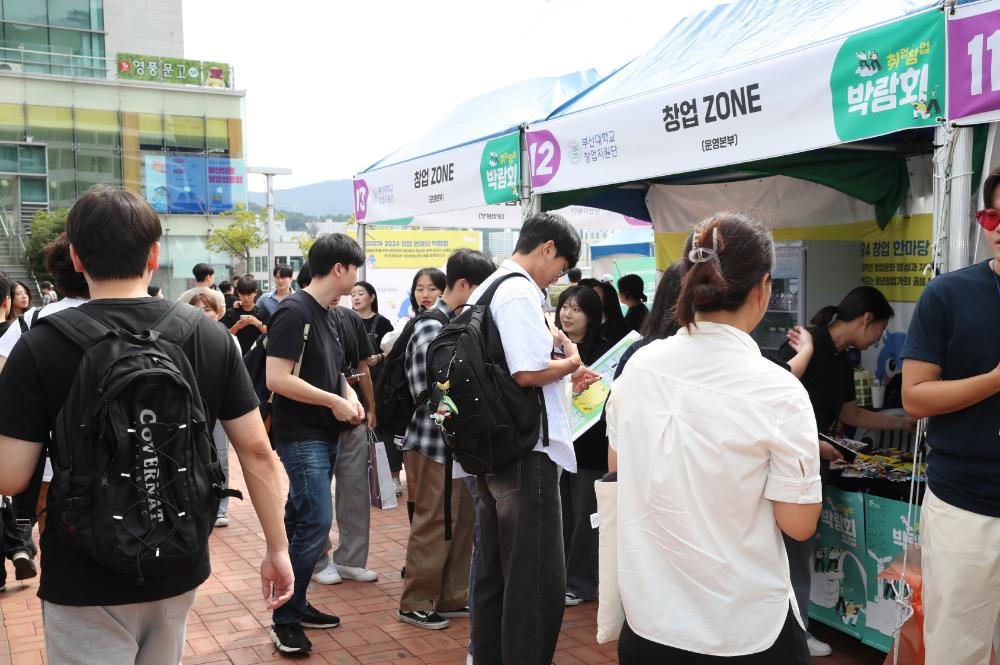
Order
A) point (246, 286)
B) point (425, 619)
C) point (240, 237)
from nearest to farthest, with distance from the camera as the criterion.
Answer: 1. point (425, 619)
2. point (246, 286)
3. point (240, 237)

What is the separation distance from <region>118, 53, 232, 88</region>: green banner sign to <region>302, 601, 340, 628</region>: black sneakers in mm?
52119

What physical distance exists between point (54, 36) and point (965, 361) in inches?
2345

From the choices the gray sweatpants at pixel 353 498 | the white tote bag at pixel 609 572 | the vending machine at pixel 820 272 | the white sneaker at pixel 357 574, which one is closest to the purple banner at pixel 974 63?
the white tote bag at pixel 609 572

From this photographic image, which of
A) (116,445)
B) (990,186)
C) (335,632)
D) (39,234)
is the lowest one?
(335,632)

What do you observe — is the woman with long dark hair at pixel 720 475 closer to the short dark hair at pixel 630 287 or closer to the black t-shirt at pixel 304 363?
the black t-shirt at pixel 304 363

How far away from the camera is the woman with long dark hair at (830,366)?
13.5 ft

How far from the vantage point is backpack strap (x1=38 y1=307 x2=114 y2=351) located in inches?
81.9

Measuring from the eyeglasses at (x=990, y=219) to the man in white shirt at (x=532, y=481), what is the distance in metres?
1.43

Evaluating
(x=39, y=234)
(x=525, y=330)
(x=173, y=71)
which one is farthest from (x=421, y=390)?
(x=173, y=71)

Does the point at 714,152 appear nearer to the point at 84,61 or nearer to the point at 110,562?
the point at 110,562

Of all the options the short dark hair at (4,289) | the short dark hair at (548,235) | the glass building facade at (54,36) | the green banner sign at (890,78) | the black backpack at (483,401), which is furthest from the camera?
the glass building facade at (54,36)

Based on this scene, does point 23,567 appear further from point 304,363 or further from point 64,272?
point 64,272

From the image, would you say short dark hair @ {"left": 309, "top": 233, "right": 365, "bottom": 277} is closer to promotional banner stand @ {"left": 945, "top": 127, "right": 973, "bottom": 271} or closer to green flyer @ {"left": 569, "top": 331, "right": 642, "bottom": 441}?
green flyer @ {"left": 569, "top": 331, "right": 642, "bottom": 441}

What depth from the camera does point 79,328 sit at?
210cm
